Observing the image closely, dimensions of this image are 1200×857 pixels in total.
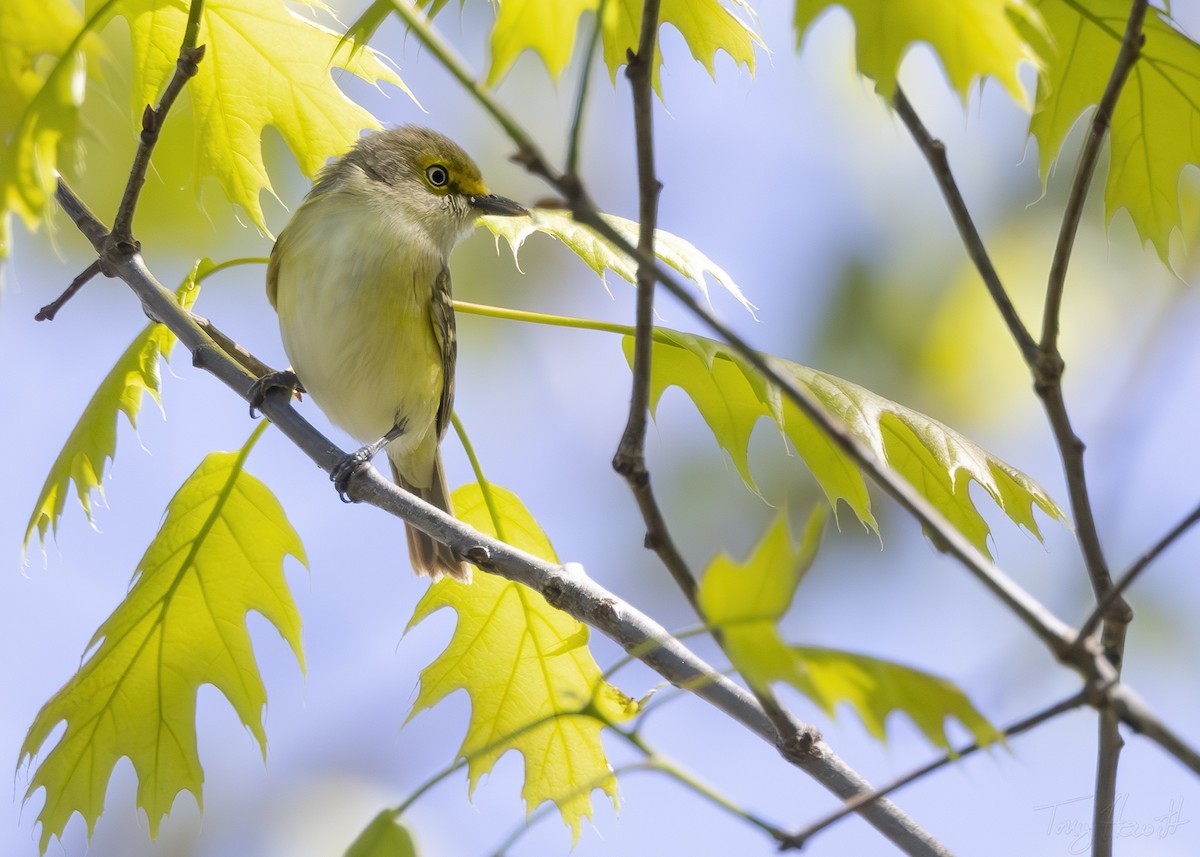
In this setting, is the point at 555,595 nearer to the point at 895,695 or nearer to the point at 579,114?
the point at 895,695

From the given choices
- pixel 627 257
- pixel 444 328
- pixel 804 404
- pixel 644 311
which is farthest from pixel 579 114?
pixel 444 328

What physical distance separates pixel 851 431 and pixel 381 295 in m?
1.88

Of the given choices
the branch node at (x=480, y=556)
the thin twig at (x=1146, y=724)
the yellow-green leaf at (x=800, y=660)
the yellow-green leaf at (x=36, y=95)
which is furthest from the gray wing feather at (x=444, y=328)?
the thin twig at (x=1146, y=724)

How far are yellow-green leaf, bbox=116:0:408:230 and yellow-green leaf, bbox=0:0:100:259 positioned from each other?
91cm

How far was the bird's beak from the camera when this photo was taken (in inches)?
150

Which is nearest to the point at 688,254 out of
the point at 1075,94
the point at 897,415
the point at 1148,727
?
the point at 897,415

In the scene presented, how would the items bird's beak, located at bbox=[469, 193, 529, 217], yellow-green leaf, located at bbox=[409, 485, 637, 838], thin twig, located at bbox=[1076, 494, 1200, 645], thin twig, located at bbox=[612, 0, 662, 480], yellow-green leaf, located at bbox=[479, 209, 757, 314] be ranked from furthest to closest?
bird's beak, located at bbox=[469, 193, 529, 217]
yellow-green leaf, located at bbox=[409, 485, 637, 838]
yellow-green leaf, located at bbox=[479, 209, 757, 314]
thin twig, located at bbox=[612, 0, 662, 480]
thin twig, located at bbox=[1076, 494, 1200, 645]

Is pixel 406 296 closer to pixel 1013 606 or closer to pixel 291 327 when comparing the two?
pixel 291 327

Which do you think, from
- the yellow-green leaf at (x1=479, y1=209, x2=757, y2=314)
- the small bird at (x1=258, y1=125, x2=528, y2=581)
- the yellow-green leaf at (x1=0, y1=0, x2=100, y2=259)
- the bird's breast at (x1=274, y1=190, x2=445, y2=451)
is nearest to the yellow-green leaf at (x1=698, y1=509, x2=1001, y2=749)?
the yellow-green leaf at (x1=0, y1=0, x2=100, y2=259)

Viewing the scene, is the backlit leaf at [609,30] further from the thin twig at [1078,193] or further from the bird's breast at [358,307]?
the bird's breast at [358,307]

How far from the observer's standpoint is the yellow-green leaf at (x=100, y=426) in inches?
109

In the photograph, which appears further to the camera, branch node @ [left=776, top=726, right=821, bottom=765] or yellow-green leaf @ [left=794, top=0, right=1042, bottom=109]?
branch node @ [left=776, top=726, right=821, bottom=765]

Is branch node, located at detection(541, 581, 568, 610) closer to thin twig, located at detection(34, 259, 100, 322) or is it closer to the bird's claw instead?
the bird's claw

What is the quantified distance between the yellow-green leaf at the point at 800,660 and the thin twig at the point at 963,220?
477mm
